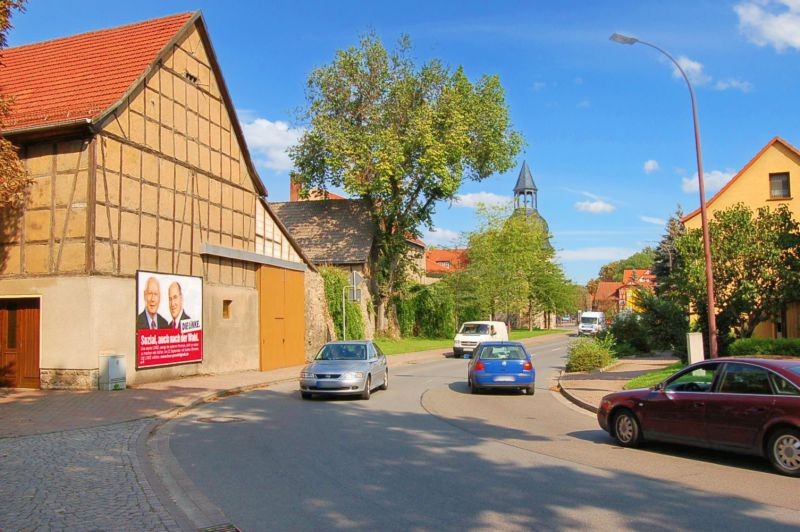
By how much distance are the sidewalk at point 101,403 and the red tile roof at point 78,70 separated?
6.71m

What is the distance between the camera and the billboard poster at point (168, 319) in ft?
61.0

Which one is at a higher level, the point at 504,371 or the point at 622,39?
the point at 622,39

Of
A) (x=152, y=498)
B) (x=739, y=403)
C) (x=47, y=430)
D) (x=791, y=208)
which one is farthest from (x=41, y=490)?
(x=791, y=208)

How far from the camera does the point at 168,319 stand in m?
19.8

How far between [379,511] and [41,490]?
367 centimetres

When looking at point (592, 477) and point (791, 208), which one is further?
point (791, 208)

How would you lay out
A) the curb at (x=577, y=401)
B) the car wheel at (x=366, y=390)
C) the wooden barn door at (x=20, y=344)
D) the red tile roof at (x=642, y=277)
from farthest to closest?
the red tile roof at (x=642, y=277) < the wooden barn door at (x=20, y=344) < the car wheel at (x=366, y=390) < the curb at (x=577, y=401)

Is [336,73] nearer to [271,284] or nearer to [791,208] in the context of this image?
[271,284]

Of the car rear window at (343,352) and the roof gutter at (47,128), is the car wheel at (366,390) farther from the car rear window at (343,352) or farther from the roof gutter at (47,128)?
the roof gutter at (47,128)

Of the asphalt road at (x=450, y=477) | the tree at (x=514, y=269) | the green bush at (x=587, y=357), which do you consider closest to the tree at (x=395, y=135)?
the tree at (x=514, y=269)

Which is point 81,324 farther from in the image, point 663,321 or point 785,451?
point 663,321

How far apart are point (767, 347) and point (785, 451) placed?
40.6 feet

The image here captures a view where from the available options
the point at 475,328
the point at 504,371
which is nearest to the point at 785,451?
the point at 504,371

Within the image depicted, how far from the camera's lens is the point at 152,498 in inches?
278
